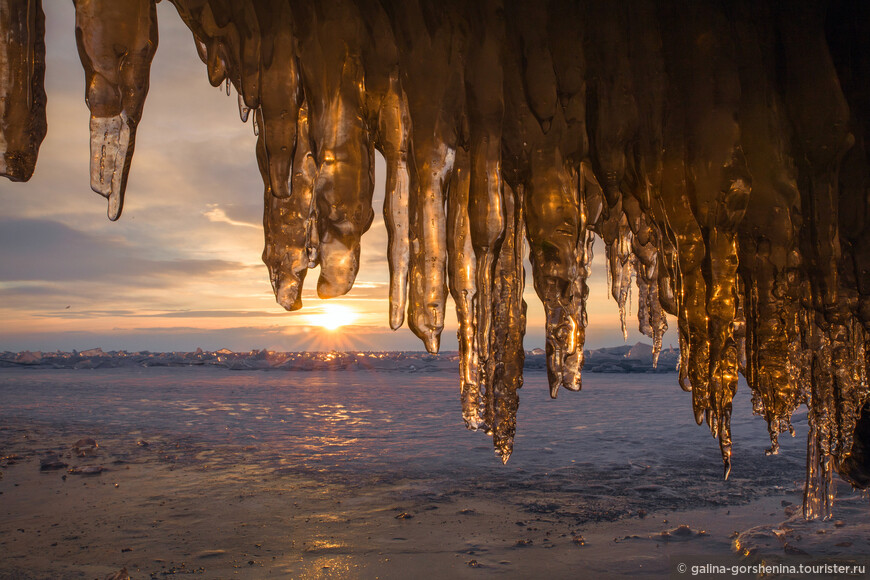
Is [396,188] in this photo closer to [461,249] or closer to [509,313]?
[461,249]

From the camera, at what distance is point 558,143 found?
4.22 feet

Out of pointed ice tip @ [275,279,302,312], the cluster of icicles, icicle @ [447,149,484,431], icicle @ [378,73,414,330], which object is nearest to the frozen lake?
the cluster of icicles

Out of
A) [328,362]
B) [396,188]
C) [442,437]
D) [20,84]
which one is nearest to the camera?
[20,84]

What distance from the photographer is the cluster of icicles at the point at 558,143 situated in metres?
1.09

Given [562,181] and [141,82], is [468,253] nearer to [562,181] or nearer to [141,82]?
[562,181]

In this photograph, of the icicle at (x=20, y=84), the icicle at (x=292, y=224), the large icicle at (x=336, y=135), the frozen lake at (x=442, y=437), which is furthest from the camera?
the frozen lake at (x=442, y=437)

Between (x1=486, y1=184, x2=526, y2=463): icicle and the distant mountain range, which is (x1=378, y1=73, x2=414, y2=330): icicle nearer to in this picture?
(x1=486, y1=184, x2=526, y2=463): icicle

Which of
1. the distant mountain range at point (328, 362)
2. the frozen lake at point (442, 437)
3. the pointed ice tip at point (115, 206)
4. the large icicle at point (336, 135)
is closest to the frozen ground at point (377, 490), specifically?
the frozen lake at point (442, 437)

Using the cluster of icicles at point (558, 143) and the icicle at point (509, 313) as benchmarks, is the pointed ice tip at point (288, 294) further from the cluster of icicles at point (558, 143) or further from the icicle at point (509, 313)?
the icicle at point (509, 313)

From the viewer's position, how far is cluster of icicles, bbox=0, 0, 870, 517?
3.58ft

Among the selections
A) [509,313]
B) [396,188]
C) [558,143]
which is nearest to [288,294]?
[396,188]

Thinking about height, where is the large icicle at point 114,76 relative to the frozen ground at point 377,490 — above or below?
above

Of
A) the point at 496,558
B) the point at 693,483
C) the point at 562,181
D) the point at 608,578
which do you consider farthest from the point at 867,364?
the point at 693,483

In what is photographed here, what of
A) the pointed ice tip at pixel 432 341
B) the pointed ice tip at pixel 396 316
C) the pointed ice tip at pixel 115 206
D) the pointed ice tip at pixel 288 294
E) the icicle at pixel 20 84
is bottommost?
the pointed ice tip at pixel 432 341
